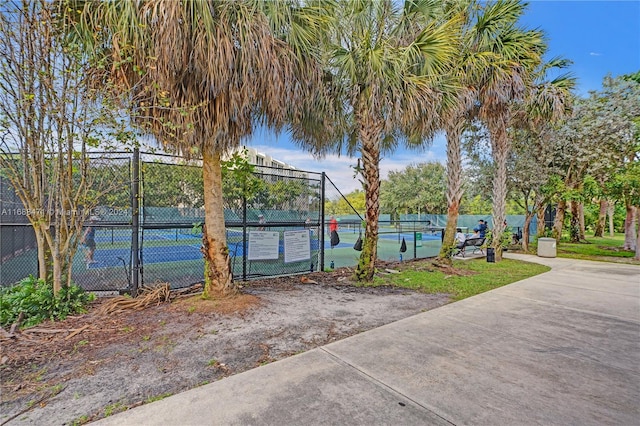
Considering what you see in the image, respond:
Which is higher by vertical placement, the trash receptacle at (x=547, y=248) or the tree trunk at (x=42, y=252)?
the tree trunk at (x=42, y=252)

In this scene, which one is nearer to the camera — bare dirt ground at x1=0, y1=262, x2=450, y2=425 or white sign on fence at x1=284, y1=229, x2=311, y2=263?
bare dirt ground at x1=0, y1=262, x2=450, y2=425

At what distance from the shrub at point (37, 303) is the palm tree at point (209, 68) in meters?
1.76

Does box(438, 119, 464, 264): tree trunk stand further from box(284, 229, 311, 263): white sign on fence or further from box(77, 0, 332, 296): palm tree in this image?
box(77, 0, 332, 296): palm tree

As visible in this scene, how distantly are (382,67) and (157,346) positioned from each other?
5.79 meters

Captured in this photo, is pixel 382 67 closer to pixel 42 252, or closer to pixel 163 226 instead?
pixel 163 226

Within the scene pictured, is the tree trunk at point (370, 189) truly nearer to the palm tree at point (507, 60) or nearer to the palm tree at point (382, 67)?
the palm tree at point (382, 67)

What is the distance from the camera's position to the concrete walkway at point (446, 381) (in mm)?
2188

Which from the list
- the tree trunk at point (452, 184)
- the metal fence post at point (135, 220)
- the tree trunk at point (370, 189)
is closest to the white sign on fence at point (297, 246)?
the tree trunk at point (370, 189)

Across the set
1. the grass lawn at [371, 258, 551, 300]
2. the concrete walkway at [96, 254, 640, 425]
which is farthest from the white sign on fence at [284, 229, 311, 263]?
the concrete walkway at [96, 254, 640, 425]

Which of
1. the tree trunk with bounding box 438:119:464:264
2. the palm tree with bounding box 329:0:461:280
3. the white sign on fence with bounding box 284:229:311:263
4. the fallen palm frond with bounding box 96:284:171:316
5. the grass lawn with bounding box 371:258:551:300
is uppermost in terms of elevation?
the palm tree with bounding box 329:0:461:280

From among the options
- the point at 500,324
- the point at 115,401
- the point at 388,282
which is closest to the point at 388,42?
the point at 388,282

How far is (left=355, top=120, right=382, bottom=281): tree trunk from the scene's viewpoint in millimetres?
6730

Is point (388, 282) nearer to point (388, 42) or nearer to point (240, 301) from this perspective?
point (240, 301)

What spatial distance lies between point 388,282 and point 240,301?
3.43m
